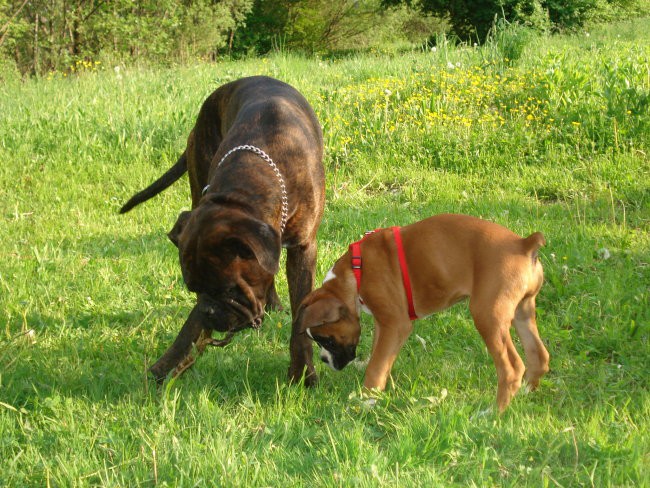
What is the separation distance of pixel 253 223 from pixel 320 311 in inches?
28.9

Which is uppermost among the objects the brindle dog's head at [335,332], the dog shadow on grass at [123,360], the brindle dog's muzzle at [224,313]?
the brindle dog's muzzle at [224,313]

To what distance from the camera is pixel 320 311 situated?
3.83 meters

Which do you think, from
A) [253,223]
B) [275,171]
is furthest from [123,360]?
[275,171]

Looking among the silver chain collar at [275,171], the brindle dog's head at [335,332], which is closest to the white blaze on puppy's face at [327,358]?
the brindle dog's head at [335,332]

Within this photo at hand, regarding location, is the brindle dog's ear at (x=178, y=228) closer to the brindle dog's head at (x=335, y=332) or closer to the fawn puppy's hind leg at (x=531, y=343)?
the brindle dog's head at (x=335, y=332)

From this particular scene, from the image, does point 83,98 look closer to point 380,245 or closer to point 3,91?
point 3,91

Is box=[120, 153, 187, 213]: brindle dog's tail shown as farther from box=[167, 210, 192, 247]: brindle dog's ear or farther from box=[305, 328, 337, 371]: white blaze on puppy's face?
box=[305, 328, 337, 371]: white blaze on puppy's face

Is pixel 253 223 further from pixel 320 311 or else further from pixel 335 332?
pixel 335 332

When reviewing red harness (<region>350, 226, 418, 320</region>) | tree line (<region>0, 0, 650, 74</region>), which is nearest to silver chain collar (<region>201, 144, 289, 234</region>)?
red harness (<region>350, 226, 418, 320</region>)

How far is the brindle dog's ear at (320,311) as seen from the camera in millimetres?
3771

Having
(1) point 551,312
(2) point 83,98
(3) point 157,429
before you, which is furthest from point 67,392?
(2) point 83,98

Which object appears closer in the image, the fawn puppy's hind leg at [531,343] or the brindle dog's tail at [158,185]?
the fawn puppy's hind leg at [531,343]

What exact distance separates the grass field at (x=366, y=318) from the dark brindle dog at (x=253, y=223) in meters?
0.29

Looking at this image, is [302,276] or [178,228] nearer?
[178,228]
